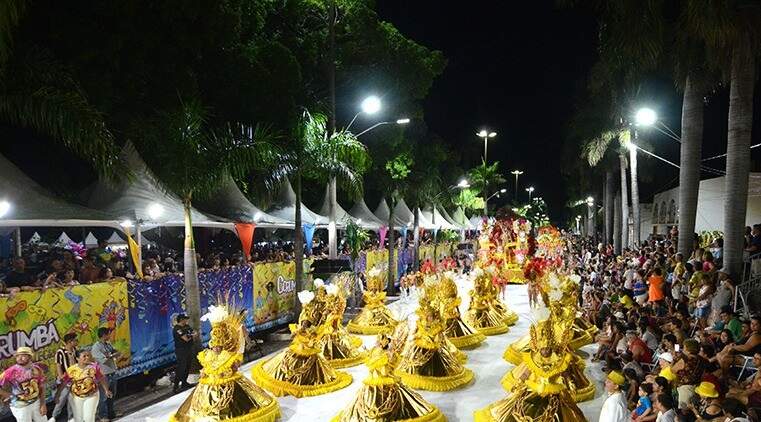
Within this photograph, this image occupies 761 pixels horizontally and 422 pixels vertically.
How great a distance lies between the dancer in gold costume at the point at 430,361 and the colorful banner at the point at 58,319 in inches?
194

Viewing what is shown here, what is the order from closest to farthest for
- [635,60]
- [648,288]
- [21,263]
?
[21,263] → [635,60] → [648,288]

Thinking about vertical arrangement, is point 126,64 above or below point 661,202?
above

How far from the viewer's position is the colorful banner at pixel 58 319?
823cm

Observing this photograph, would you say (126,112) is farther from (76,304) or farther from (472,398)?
(472,398)

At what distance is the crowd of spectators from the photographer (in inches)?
251

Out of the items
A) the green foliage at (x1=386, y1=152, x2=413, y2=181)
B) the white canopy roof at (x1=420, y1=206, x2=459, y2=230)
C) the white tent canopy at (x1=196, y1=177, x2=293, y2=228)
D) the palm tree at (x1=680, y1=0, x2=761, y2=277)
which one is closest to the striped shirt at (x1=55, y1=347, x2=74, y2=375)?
the white tent canopy at (x1=196, y1=177, x2=293, y2=228)

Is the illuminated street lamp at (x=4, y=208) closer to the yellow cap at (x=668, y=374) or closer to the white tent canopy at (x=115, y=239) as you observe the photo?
the yellow cap at (x=668, y=374)

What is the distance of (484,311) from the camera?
47.2 feet

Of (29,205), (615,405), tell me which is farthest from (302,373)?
(29,205)

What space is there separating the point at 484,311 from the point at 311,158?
601 cm

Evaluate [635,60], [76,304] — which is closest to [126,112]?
[76,304]

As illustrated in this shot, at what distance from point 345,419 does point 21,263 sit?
7352 mm

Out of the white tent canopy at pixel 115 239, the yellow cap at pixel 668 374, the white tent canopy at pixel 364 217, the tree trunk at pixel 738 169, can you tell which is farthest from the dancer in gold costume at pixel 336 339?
the white tent canopy at pixel 115 239

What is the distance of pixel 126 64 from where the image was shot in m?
13.5
